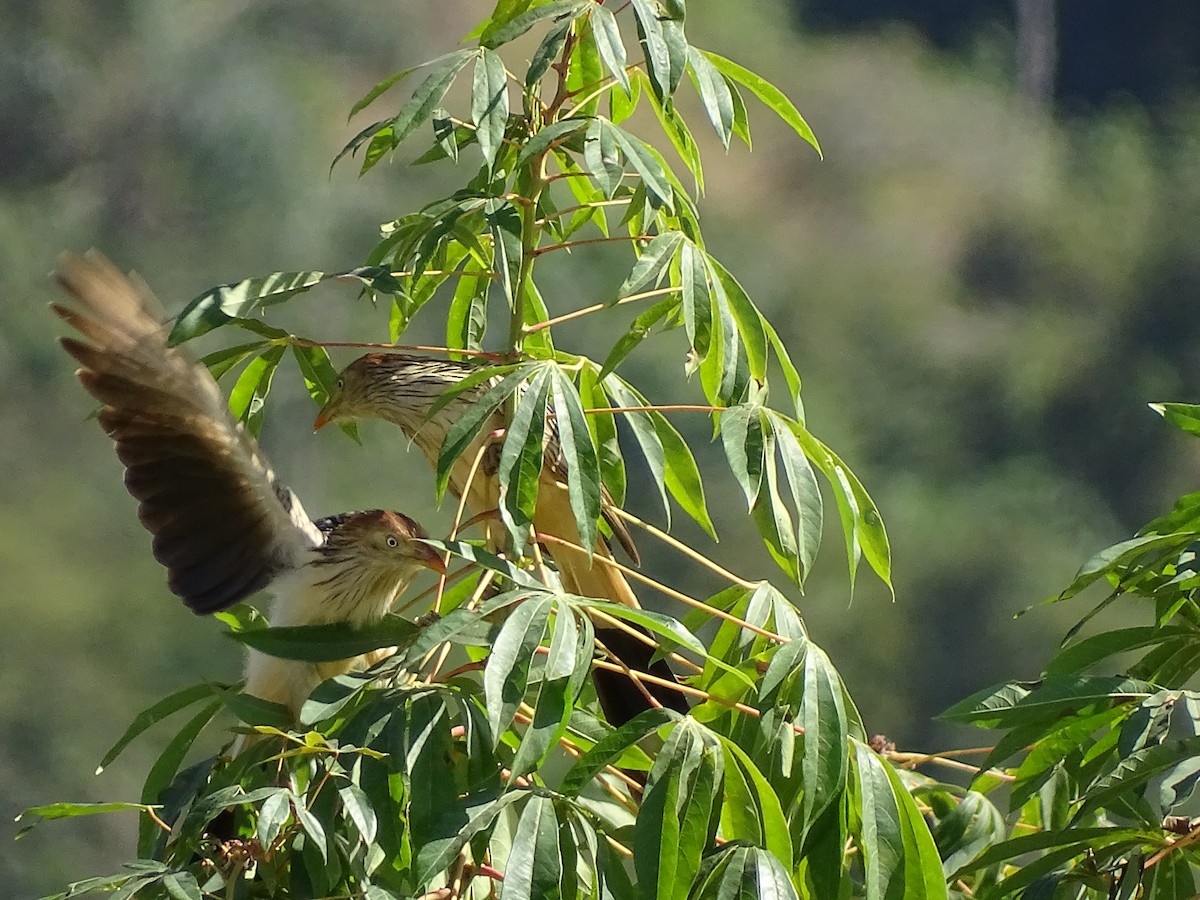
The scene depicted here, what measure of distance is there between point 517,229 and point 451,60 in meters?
0.15

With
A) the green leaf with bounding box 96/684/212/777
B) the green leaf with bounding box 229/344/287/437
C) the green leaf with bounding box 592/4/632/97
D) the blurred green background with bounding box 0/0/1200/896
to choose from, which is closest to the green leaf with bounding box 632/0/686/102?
the green leaf with bounding box 592/4/632/97

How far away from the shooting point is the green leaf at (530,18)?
3.25 ft

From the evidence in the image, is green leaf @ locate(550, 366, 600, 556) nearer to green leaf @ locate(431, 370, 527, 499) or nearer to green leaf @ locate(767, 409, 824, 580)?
green leaf @ locate(431, 370, 527, 499)

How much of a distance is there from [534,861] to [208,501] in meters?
0.54

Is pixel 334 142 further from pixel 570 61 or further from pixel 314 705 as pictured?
pixel 314 705

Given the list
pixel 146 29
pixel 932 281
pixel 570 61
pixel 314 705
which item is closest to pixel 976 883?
pixel 314 705

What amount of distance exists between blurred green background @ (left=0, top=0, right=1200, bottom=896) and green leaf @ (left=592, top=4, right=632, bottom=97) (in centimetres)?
225

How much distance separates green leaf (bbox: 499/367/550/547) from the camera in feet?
3.03

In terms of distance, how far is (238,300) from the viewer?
101 centimetres

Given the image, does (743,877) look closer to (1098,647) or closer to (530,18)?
(1098,647)

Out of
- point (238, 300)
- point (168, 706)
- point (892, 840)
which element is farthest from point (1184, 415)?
point (168, 706)

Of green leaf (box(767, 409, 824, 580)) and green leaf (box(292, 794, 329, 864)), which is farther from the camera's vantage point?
green leaf (box(767, 409, 824, 580))

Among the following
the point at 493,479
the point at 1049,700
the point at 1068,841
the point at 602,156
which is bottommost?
the point at 1068,841

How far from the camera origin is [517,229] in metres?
1.02
